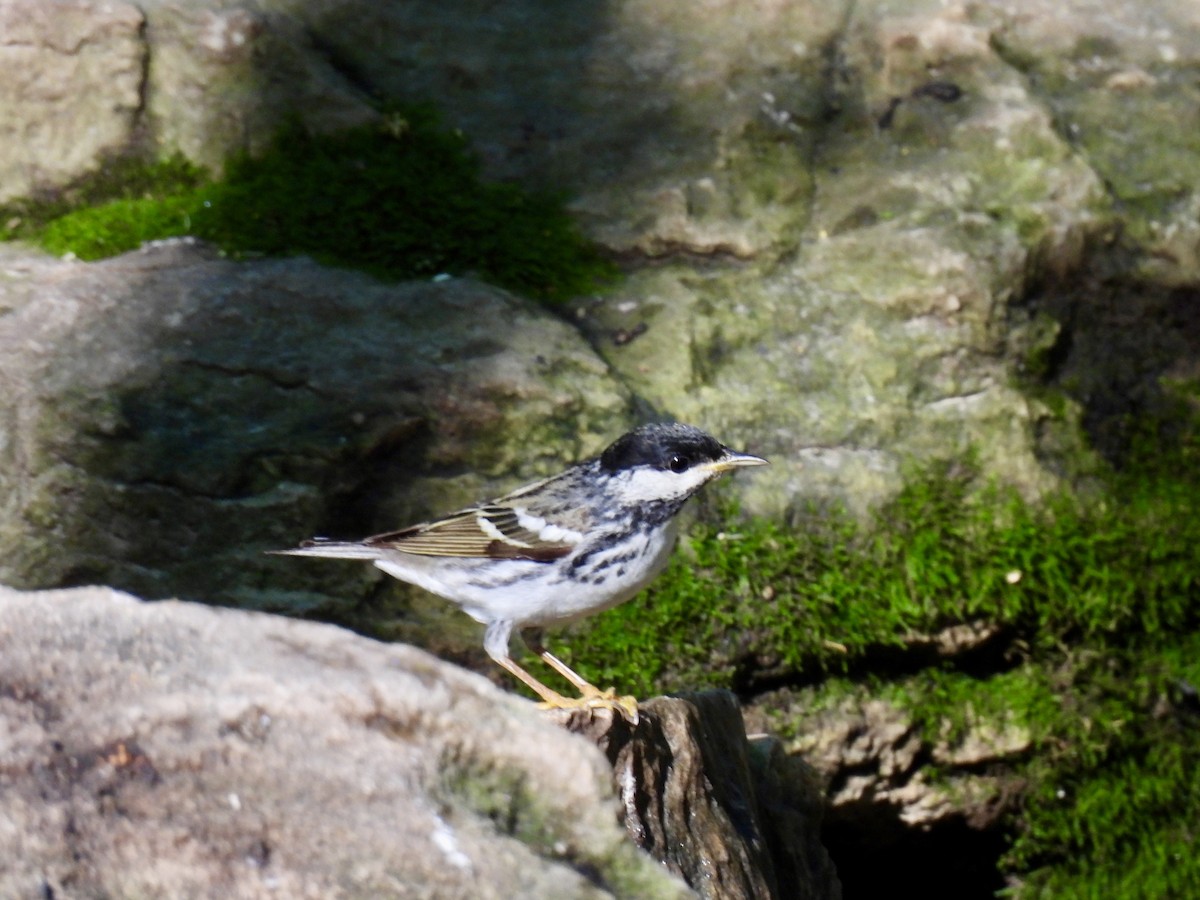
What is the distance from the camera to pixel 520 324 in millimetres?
5680

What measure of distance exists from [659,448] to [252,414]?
1.71 metres

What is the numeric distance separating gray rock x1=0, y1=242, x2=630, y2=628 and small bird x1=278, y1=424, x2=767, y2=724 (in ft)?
1.88

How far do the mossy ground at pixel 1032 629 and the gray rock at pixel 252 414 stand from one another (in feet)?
2.90

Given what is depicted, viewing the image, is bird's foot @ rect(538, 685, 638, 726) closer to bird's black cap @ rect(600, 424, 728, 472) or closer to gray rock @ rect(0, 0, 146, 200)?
bird's black cap @ rect(600, 424, 728, 472)

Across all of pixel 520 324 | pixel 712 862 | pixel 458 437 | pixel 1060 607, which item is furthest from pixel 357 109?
pixel 712 862

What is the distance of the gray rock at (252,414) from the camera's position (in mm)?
4863

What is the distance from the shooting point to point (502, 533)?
177 inches

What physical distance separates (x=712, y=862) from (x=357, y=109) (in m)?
4.33

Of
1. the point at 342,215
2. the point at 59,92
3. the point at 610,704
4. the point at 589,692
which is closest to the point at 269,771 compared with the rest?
the point at 610,704

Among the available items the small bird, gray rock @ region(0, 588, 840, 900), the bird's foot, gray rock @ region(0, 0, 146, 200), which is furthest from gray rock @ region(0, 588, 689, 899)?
gray rock @ region(0, 0, 146, 200)

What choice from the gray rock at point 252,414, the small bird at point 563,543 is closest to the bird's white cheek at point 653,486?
the small bird at point 563,543

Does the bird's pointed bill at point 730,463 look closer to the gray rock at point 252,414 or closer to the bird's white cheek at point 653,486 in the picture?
the bird's white cheek at point 653,486

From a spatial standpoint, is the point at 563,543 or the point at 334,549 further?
the point at 334,549

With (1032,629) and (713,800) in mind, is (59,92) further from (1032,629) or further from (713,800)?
(1032,629)
